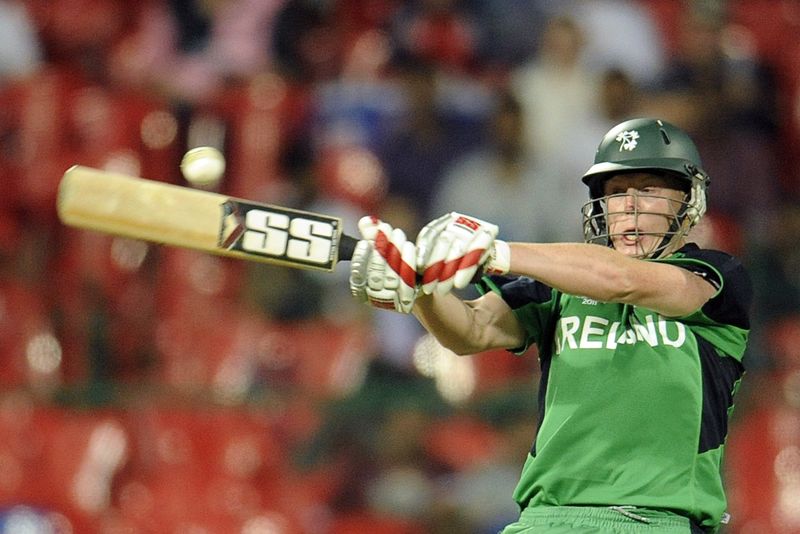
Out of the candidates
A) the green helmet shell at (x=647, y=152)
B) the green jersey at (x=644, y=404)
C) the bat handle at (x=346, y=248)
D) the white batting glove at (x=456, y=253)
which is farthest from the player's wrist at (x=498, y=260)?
the green helmet shell at (x=647, y=152)

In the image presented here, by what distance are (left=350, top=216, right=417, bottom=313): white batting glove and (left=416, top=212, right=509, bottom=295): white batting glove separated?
0.04 m

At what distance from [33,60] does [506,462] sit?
400 centimetres

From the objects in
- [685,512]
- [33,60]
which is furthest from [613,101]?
[685,512]

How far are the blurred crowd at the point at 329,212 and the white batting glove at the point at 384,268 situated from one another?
3.40 meters

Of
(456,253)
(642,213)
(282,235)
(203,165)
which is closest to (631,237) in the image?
(642,213)

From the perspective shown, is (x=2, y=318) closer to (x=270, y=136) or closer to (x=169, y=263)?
(x=169, y=263)

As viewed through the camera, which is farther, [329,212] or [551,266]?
[329,212]

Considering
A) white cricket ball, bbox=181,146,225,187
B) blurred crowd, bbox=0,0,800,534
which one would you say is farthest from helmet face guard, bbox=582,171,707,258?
blurred crowd, bbox=0,0,800,534

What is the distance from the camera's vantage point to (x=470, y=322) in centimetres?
362

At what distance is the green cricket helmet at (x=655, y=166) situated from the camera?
354cm

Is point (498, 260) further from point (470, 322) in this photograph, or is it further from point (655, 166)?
point (655, 166)

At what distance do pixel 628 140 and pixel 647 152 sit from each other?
72 mm

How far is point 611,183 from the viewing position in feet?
12.0

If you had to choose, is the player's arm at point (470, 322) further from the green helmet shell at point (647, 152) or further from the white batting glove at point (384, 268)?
the green helmet shell at point (647, 152)
